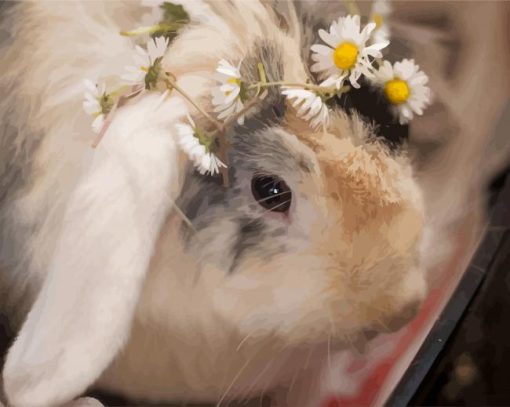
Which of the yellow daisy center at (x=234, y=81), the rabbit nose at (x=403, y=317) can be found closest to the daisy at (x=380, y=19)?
the yellow daisy center at (x=234, y=81)

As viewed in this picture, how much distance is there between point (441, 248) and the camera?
601 millimetres

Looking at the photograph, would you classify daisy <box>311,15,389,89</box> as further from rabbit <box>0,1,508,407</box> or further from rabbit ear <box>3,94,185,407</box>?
rabbit ear <box>3,94,185,407</box>

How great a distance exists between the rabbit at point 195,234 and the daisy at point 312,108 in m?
0.01

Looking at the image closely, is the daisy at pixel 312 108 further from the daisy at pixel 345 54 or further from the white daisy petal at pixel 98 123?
the white daisy petal at pixel 98 123

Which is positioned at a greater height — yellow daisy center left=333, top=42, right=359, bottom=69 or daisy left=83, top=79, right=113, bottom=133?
yellow daisy center left=333, top=42, right=359, bottom=69

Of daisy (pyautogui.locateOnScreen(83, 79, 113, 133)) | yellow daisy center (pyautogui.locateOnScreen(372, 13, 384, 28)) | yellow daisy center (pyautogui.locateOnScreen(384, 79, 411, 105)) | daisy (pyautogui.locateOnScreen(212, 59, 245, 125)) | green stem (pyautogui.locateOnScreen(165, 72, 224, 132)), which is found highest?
yellow daisy center (pyautogui.locateOnScreen(372, 13, 384, 28))

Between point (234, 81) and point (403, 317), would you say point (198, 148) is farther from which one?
point (403, 317)

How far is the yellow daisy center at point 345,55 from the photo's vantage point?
0.58 meters

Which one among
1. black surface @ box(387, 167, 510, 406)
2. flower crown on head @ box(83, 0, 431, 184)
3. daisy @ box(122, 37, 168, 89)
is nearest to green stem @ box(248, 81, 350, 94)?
flower crown on head @ box(83, 0, 431, 184)

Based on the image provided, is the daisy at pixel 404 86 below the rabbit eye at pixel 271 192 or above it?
above

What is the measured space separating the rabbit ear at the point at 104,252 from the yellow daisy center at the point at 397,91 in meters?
0.23

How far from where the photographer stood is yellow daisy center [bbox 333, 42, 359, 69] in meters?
0.58

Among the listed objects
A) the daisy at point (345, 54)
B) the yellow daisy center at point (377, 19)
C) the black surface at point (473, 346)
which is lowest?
the black surface at point (473, 346)

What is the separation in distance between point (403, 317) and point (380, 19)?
329 millimetres
